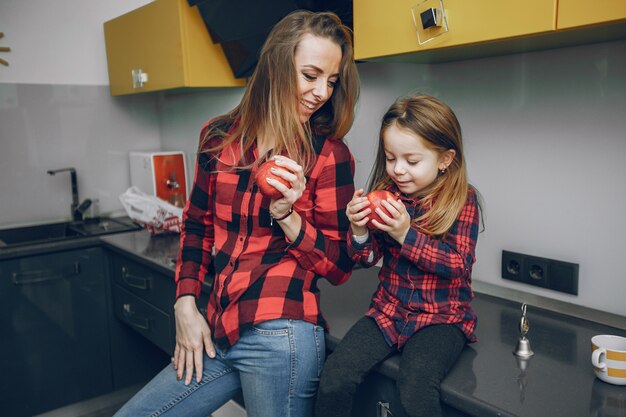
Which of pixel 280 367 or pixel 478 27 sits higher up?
pixel 478 27

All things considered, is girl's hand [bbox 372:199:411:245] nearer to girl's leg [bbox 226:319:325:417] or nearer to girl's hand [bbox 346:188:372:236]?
girl's hand [bbox 346:188:372:236]


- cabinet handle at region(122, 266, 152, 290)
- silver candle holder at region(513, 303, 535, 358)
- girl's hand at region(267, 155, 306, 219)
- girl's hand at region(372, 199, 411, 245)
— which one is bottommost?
cabinet handle at region(122, 266, 152, 290)

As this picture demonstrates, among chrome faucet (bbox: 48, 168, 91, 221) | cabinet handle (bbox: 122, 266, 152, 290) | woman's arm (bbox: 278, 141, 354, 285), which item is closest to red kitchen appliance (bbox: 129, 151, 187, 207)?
chrome faucet (bbox: 48, 168, 91, 221)

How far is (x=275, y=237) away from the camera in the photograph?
1.20 m

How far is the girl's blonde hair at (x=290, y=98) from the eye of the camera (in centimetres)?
117

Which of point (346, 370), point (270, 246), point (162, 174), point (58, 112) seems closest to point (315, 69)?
point (270, 246)

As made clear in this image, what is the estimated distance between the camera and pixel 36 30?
248 cm

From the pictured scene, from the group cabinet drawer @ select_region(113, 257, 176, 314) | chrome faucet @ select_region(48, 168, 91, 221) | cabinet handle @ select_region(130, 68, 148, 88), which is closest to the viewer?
cabinet drawer @ select_region(113, 257, 176, 314)

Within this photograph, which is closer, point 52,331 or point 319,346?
point 319,346

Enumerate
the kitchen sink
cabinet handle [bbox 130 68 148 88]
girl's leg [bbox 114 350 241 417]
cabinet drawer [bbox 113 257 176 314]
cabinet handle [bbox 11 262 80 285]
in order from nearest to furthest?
girl's leg [bbox 114 350 241 417] < cabinet drawer [bbox 113 257 176 314] < cabinet handle [bbox 11 262 80 285] < cabinet handle [bbox 130 68 148 88] < the kitchen sink

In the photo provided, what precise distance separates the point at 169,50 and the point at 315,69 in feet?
3.69

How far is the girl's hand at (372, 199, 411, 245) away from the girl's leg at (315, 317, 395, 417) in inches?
8.8

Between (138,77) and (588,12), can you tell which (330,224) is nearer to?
(588,12)

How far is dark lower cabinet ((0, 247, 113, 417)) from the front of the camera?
84.4 inches
